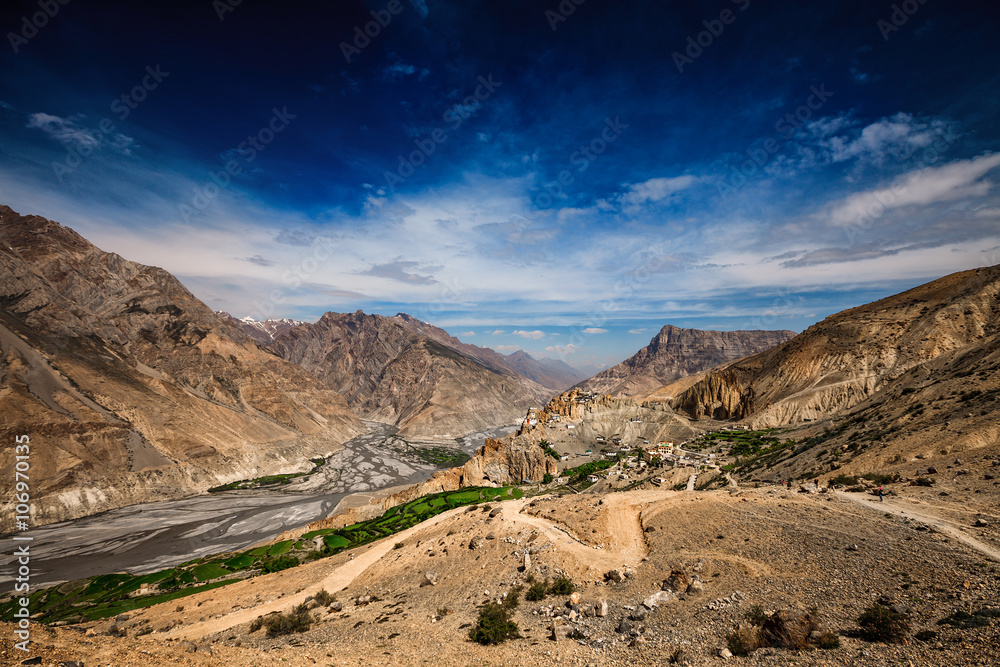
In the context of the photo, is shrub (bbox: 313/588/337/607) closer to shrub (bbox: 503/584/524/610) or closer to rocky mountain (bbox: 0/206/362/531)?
shrub (bbox: 503/584/524/610)

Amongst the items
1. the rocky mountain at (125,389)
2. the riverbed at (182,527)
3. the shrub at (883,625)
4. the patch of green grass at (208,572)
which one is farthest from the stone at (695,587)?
the rocky mountain at (125,389)

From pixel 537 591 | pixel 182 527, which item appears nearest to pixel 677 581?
pixel 537 591

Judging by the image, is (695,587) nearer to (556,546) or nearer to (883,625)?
(883,625)

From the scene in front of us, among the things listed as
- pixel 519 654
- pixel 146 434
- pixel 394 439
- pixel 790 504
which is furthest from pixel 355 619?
pixel 394 439

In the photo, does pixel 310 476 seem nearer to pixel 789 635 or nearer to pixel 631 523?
pixel 631 523

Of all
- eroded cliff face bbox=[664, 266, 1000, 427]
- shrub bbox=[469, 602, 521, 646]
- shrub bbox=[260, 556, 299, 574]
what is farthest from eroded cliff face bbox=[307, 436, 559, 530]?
shrub bbox=[469, 602, 521, 646]
